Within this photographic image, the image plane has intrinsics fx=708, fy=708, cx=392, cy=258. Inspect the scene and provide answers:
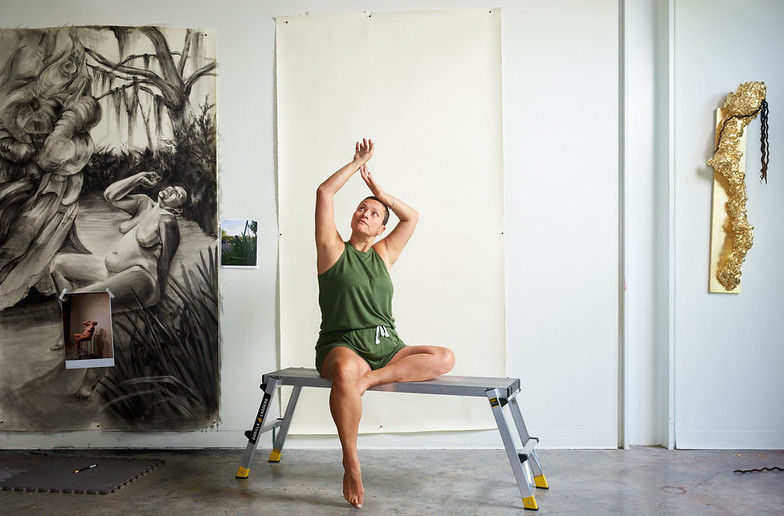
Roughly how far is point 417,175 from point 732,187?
1792 mm

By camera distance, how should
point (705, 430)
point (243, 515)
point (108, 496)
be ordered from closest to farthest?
point (243, 515) → point (108, 496) → point (705, 430)

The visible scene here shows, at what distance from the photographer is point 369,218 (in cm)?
355

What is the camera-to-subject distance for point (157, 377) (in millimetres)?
4230

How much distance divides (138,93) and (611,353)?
321 centimetres

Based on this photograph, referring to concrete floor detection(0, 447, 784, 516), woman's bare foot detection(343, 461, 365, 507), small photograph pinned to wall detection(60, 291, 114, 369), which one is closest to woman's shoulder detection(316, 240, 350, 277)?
woman's bare foot detection(343, 461, 365, 507)

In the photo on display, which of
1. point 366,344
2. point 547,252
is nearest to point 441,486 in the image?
point 366,344

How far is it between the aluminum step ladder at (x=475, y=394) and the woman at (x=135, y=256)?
1.10m

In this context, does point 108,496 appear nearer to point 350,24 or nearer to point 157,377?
point 157,377

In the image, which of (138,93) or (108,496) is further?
(138,93)

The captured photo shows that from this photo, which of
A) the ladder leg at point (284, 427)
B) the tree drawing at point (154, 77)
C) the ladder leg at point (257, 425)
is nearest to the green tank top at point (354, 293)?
the ladder leg at point (257, 425)

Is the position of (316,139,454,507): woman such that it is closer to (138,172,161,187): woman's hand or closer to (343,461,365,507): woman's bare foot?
(343,461,365,507): woman's bare foot

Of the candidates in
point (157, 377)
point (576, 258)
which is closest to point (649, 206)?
point (576, 258)

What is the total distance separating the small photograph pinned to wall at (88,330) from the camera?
13.9 feet

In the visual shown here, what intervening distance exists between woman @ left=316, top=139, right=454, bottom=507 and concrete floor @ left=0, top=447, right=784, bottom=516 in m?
0.54
